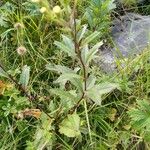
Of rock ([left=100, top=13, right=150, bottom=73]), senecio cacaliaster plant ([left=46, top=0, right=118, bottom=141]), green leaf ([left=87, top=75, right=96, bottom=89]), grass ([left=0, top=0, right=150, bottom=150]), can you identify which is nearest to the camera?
senecio cacaliaster plant ([left=46, top=0, right=118, bottom=141])

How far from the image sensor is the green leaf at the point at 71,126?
1753 mm

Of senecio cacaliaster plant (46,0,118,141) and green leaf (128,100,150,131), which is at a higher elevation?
senecio cacaliaster plant (46,0,118,141)

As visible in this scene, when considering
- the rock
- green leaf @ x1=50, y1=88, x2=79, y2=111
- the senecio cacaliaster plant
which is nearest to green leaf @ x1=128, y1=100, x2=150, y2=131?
the senecio cacaliaster plant

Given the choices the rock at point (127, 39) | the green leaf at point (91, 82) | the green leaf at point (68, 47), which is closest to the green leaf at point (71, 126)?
the green leaf at point (91, 82)

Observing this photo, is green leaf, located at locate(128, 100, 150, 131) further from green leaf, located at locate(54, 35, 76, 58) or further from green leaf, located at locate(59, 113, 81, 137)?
green leaf, located at locate(54, 35, 76, 58)

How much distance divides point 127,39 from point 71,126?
28.7 inches

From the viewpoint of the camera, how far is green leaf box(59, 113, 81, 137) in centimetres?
175

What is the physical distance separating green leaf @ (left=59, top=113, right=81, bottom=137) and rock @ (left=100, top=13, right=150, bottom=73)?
448 mm

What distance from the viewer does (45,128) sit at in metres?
1.77

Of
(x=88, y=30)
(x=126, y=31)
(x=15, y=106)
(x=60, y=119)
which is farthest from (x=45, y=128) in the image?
(x=126, y=31)

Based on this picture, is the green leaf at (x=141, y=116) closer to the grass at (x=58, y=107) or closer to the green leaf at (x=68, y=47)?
the grass at (x=58, y=107)

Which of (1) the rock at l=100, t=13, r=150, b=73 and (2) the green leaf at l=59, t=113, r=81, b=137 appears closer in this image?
(2) the green leaf at l=59, t=113, r=81, b=137

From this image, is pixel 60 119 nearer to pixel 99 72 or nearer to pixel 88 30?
pixel 99 72

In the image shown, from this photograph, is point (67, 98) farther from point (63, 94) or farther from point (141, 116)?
point (141, 116)
